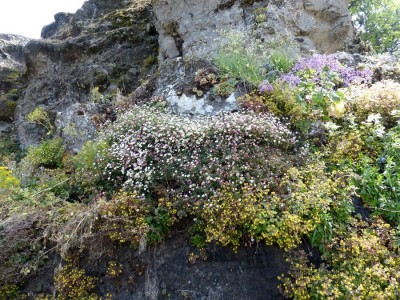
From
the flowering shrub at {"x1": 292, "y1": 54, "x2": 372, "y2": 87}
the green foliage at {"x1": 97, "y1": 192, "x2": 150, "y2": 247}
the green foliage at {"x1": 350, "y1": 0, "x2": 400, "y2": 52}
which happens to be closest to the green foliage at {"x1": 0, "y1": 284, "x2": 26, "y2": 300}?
the green foliage at {"x1": 97, "y1": 192, "x2": 150, "y2": 247}

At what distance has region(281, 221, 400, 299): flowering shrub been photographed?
329 centimetres

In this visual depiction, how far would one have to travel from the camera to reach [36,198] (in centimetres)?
521

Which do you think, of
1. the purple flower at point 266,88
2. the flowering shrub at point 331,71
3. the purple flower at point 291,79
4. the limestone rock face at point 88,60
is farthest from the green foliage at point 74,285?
the limestone rock face at point 88,60

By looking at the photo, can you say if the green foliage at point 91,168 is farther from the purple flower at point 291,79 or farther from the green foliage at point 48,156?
the purple flower at point 291,79

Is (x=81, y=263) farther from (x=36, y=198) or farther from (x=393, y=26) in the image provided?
(x=393, y=26)

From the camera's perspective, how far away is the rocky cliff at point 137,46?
310 inches

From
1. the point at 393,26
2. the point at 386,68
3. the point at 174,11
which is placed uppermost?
the point at 174,11

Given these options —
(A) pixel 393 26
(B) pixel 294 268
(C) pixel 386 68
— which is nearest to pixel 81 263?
(B) pixel 294 268

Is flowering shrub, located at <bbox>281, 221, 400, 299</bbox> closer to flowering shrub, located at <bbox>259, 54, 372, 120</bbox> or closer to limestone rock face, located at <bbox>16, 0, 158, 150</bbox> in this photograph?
flowering shrub, located at <bbox>259, 54, 372, 120</bbox>

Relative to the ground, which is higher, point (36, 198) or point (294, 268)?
point (36, 198)

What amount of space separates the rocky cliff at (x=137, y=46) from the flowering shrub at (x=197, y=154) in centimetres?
128

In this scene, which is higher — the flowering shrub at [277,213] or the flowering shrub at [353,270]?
the flowering shrub at [277,213]

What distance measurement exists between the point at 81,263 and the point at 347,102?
5.17 m

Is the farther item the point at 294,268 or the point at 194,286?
the point at 194,286
